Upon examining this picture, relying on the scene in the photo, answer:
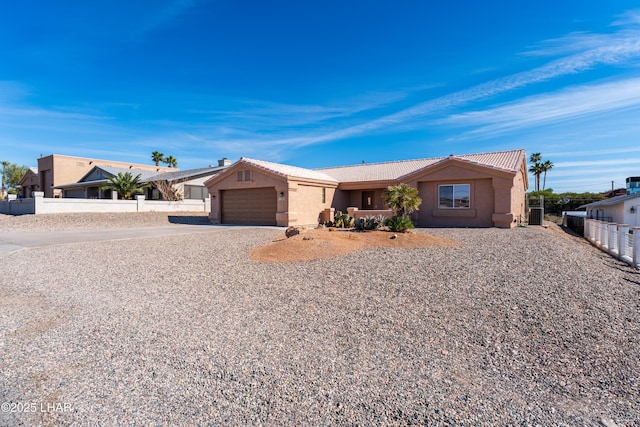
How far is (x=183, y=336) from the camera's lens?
476 cm

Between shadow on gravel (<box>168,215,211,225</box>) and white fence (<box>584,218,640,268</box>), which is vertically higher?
shadow on gravel (<box>168,215,211,225</box>)

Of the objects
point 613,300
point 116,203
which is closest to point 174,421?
point 613,300

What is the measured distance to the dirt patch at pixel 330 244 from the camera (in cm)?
948

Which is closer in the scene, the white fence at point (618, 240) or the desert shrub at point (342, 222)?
the white fence at point (618, 240)

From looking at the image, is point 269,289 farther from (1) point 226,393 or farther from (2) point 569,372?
(2) point 569,372

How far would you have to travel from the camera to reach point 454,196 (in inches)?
762

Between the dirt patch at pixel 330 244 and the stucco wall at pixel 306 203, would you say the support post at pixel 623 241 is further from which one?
the stucco wall at pixel 306 203

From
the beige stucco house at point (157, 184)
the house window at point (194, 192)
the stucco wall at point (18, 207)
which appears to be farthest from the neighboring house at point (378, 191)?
the house window at point (194, 192)

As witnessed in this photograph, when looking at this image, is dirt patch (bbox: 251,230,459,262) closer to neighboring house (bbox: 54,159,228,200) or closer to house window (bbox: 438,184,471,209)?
house window (bbox: 438,184,471,209)

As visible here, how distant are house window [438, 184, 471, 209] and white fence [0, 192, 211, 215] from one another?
2173 cm

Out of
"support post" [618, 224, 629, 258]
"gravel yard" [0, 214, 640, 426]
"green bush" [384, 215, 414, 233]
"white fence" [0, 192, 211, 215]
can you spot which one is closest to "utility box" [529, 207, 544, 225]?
"support post" [618, 224, 629, 258]

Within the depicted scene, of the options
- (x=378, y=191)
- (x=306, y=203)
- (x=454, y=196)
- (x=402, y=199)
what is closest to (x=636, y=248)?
(x=402, y=199)

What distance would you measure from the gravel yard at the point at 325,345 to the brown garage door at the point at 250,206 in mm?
13545

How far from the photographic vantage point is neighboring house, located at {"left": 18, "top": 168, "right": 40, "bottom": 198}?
50875mm
